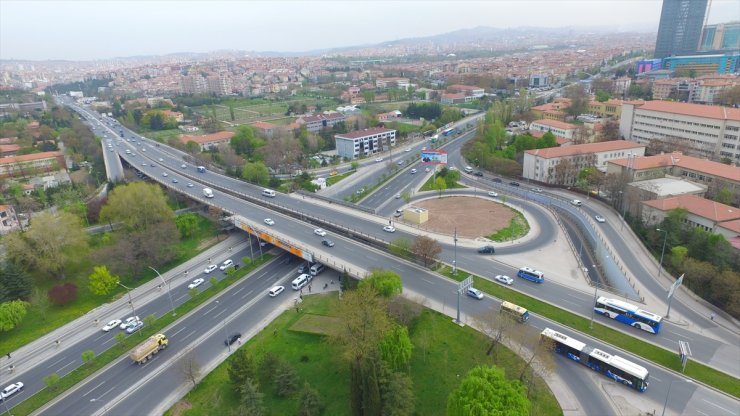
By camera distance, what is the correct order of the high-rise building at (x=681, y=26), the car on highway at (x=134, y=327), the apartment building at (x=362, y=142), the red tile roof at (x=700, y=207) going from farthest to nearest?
the high-rise building at (x=681, y=26), the apartment building at (x=362, y=142), the red tile roof at (x=700, y=207), the car on highway at (x=134, y=327)

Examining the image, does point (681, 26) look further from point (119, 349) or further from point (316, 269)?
point (119, 349)

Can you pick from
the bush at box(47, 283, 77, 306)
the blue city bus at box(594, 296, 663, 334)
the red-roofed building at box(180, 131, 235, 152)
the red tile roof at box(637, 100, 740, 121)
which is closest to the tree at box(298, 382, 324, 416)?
the blue city bus at box(594, 296, 663, 334)

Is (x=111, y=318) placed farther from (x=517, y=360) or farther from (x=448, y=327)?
(x=517, y=360)

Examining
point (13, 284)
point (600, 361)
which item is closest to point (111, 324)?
point (13, 284)

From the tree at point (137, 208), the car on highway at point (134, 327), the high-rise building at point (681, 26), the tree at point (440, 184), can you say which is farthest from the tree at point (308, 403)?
the high-rise building at point (681, 26)

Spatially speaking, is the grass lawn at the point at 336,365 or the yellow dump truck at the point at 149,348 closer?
the grass lawn at the point at 336,365

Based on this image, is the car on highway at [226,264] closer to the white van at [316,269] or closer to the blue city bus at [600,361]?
the white van at [316,269]

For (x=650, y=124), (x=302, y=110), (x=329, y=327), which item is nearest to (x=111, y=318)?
(x=329, y=327)
